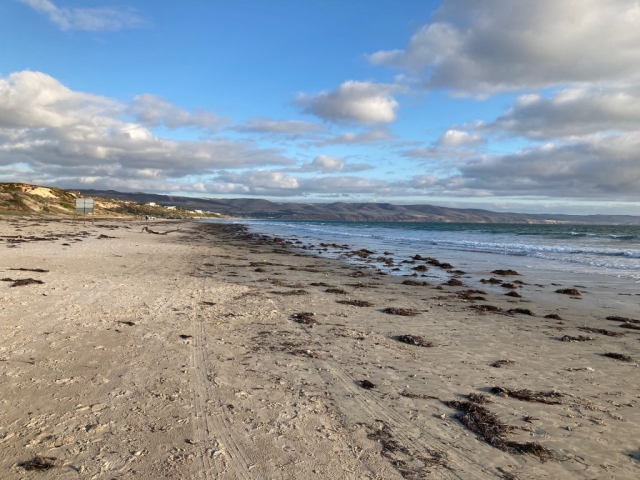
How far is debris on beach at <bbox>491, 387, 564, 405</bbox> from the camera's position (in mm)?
5855

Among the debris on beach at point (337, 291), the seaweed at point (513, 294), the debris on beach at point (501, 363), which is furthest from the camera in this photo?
the seaweed at point (513, 294)

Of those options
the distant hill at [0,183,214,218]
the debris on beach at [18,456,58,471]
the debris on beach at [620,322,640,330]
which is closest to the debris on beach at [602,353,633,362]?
the debris on beach at [620,322,640,330]

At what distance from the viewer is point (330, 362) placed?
7160 mm

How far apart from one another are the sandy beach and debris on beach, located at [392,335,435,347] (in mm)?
44

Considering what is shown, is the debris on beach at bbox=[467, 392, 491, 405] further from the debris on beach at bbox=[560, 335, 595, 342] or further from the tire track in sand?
the debris on beach at bbox=[560, 335, 595, 342]

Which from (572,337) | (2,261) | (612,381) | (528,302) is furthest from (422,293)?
(2,261)

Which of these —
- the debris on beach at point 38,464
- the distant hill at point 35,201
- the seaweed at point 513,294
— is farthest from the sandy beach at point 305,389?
the distant hill at point 35,201

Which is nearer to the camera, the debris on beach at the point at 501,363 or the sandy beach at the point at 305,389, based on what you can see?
the sandy beach at the point at 305,389

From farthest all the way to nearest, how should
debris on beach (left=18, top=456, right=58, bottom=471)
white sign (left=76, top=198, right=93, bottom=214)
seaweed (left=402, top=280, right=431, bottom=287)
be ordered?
white sign (left=76, top=198, right=93, bottom=214) < seaweed (left=402, top=280, right=431, bottom=287) < debris on beach (left=18, top=456, right=58, bottom=471)

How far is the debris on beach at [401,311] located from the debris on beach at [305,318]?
2.25 meters

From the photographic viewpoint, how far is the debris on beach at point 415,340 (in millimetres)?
8445

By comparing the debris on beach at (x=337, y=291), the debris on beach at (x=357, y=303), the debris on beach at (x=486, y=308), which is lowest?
the debris on beach at (x=337, y=291)

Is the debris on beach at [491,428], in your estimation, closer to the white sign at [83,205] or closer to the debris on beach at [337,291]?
the debris on beach at [337,291]

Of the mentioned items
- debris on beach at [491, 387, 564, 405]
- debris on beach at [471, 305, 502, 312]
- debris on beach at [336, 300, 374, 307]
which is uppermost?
debris on beach at [491, 387, 564, 405]
